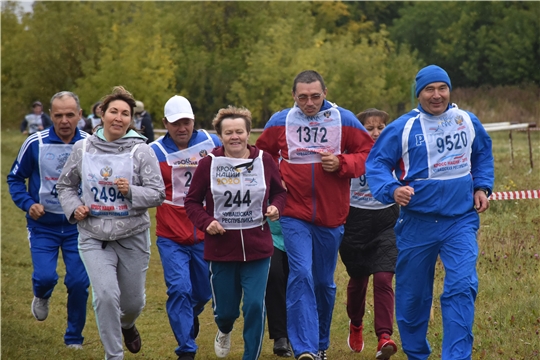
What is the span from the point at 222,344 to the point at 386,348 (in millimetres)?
1513

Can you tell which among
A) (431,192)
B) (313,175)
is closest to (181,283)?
(313,175)

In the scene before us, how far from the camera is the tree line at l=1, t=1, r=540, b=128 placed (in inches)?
2000

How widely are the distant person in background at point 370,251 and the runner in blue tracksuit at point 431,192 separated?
1.23 meters

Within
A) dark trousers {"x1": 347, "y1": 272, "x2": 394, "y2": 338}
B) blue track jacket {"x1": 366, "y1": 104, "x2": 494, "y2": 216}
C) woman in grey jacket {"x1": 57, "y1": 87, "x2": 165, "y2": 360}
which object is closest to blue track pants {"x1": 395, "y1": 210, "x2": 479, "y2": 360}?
blue track jacket {"x1": 366, "y1": 104, "x2": 494, "y2": 216}

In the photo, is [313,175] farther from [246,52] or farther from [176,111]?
Answer: [246,52]

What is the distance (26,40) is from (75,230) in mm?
60689

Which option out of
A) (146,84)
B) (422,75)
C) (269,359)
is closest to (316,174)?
(422,75)

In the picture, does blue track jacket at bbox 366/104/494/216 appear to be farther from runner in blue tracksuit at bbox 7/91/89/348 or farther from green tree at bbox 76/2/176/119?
green tree at bbox 76/2/176/119

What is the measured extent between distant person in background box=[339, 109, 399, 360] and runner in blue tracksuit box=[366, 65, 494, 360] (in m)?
1.23

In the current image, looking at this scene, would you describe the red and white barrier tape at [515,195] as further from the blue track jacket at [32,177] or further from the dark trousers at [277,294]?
the blue track jacket at [32,177]

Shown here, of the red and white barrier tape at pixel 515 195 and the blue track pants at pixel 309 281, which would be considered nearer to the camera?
the blue track pants at pixel 309 281

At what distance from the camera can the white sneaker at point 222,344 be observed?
27.1ft

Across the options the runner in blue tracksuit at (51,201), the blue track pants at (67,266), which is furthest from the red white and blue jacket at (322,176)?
the blue track pants at (67,266)

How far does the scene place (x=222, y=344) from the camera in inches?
329
